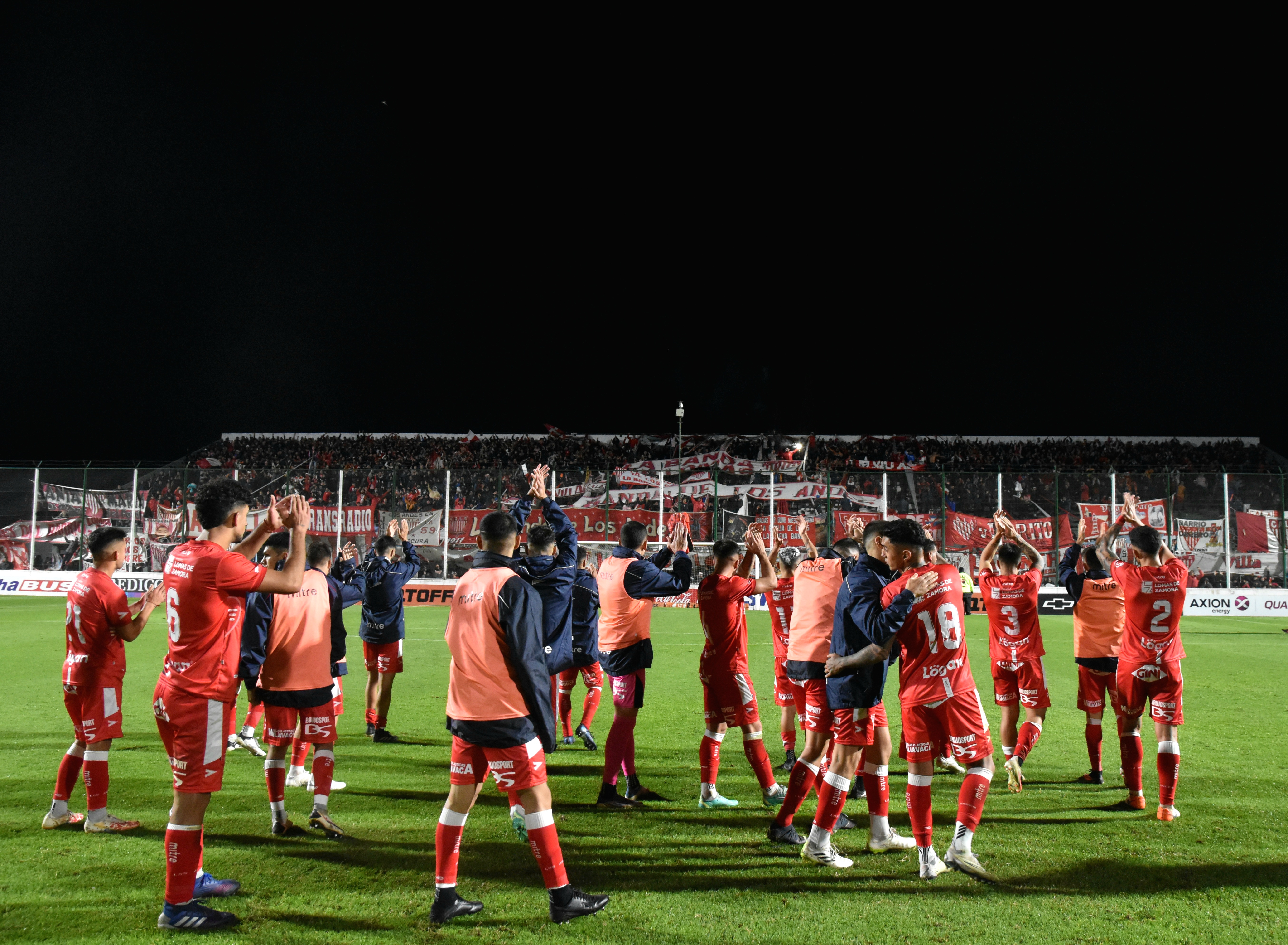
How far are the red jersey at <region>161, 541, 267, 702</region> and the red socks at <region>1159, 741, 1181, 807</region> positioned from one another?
6620 millimetres

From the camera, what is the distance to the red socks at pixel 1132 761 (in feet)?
20.2

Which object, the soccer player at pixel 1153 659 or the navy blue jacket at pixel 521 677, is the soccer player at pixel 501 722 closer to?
the navy blue jacket at pixel 521 677

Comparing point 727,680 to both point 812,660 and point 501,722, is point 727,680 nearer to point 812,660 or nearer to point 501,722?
point 812,660

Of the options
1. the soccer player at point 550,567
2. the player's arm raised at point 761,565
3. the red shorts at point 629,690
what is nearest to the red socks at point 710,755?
the red shorts at point 629,690

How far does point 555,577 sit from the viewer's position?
539 centimetres

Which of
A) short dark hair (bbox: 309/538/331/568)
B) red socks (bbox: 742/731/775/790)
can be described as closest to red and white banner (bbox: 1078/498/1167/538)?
red socks (bbox: 742/731/775/790)

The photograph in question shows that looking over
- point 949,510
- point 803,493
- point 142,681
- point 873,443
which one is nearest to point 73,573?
point 142,681

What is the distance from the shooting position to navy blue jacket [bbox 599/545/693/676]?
5.86 meters

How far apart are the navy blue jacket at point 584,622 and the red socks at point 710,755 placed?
2008 mm

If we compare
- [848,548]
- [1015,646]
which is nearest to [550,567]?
[848,548]

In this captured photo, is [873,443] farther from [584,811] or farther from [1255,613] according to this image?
[584,811]

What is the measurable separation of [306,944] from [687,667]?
9.92m

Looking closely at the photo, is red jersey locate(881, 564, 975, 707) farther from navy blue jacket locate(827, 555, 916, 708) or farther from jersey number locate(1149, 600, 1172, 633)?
jersey number locate(1149, 600, 1172, 633)

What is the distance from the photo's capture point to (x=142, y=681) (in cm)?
1184
